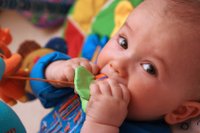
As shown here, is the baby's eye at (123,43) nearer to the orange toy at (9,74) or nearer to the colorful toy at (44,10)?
the orange toy at (9,74)

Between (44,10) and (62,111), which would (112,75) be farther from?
(44,10)

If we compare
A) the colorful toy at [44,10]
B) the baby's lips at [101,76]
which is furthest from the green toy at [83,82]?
the colorful toy at [44,10]

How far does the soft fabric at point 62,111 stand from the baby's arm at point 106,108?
0.06 metres

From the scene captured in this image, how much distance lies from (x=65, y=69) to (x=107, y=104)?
149 mm

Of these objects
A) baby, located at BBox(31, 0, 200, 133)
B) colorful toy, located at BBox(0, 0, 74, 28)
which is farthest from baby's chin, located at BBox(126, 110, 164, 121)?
colorful toy, located at BBox(0, 0, 74, 28)

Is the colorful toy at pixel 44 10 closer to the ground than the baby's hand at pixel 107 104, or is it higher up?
higher up

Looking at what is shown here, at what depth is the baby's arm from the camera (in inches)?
22.6

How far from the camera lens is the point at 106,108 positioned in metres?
0.57

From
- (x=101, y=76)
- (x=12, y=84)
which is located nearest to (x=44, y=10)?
(x=12, y=84)

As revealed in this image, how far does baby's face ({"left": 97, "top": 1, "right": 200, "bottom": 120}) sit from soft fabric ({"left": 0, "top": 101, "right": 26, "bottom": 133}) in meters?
0.19

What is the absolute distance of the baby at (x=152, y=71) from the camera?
583 mm

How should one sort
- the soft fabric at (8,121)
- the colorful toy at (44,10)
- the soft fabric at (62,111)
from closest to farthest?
the soft fabric at (8,121) → the soft fabric at (62,111) → the colorful toy at (44,10)

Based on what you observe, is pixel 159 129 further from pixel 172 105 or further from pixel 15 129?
pixel 15 129

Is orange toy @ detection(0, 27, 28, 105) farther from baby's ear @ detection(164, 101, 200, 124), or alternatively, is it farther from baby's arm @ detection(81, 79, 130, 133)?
baby's ear @ detection(164, 101, 200, 124)
